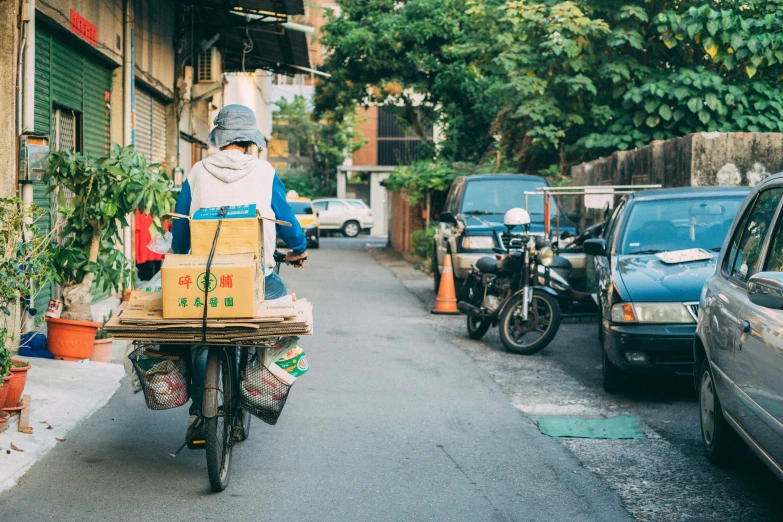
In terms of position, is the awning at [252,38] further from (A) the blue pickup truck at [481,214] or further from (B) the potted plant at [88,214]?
(B) the potted plant at [88,214]

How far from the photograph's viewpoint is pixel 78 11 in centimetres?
1054

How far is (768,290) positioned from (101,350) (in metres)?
6.30

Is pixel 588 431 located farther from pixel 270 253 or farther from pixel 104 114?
pixel 104 114

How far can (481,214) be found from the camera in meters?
14.9

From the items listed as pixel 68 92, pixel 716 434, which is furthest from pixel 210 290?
pixel 68 92

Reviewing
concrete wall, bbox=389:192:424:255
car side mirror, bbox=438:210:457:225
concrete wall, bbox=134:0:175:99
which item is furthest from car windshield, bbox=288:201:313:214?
car side mirror, bbox=438:210:457:225

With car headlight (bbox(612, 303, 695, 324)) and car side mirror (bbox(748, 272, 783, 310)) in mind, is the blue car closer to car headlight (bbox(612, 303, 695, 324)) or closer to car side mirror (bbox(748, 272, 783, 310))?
car headlight (bbox(612, 303, 695, 324))

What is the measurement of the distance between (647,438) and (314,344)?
15.5 feet

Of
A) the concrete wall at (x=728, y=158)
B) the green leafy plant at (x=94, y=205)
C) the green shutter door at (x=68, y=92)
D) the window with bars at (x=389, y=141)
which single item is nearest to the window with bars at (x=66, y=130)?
the green shutter door at (x=68, y=92)

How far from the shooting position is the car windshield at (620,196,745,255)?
866 cm

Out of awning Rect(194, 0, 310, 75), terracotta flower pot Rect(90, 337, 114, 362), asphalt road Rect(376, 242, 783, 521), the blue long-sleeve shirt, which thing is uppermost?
awning Rect(194, 0, 310, 75)

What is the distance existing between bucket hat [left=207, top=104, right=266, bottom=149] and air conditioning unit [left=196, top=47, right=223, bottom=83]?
51.3 feet

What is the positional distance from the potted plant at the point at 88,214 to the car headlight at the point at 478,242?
6.24 metres

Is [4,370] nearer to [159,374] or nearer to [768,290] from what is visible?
[159,374]
